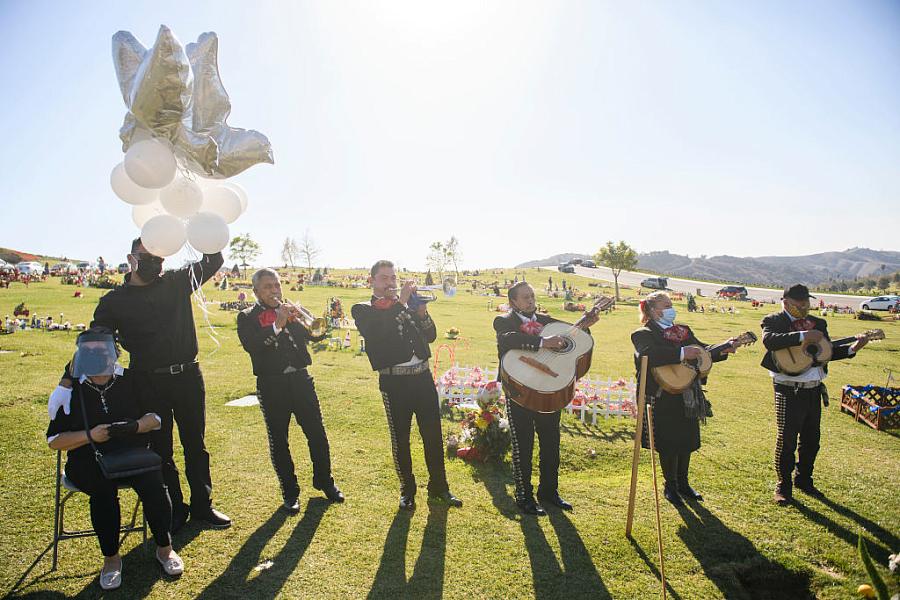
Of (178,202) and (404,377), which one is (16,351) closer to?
(178,202)

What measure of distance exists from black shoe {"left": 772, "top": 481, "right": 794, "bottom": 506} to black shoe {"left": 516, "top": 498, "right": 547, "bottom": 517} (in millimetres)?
2652

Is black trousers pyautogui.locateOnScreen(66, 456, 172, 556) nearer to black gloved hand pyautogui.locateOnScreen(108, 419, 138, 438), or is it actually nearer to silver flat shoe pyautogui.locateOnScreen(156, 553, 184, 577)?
silver flat shoe pyautogui.locateOnScreen(156, 553, 184, 577)

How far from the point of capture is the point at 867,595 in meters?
3.62

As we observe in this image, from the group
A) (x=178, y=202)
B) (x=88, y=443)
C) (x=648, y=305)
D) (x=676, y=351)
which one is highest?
(x=178, y=202)

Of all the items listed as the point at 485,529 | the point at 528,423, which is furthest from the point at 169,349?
the point at 528,423

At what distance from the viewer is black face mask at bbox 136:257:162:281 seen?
13.7ft

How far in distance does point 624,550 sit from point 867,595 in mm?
1767

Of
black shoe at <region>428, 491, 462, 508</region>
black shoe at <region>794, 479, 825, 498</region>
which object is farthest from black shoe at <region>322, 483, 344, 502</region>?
black shoe at <region>794, 479, 825, 498</region>

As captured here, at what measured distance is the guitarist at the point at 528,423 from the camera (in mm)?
4863

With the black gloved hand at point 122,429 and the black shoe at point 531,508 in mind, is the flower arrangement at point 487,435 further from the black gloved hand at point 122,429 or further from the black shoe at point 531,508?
the black gloved hand at point 122,429

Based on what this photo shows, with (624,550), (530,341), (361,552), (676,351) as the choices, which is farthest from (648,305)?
(361,552)

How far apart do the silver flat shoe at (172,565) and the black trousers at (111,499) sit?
12 cm

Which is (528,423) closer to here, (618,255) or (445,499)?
(445,499)

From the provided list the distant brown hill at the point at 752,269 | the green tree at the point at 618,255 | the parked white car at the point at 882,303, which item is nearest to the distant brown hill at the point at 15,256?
the green tree at the point at 618,255
